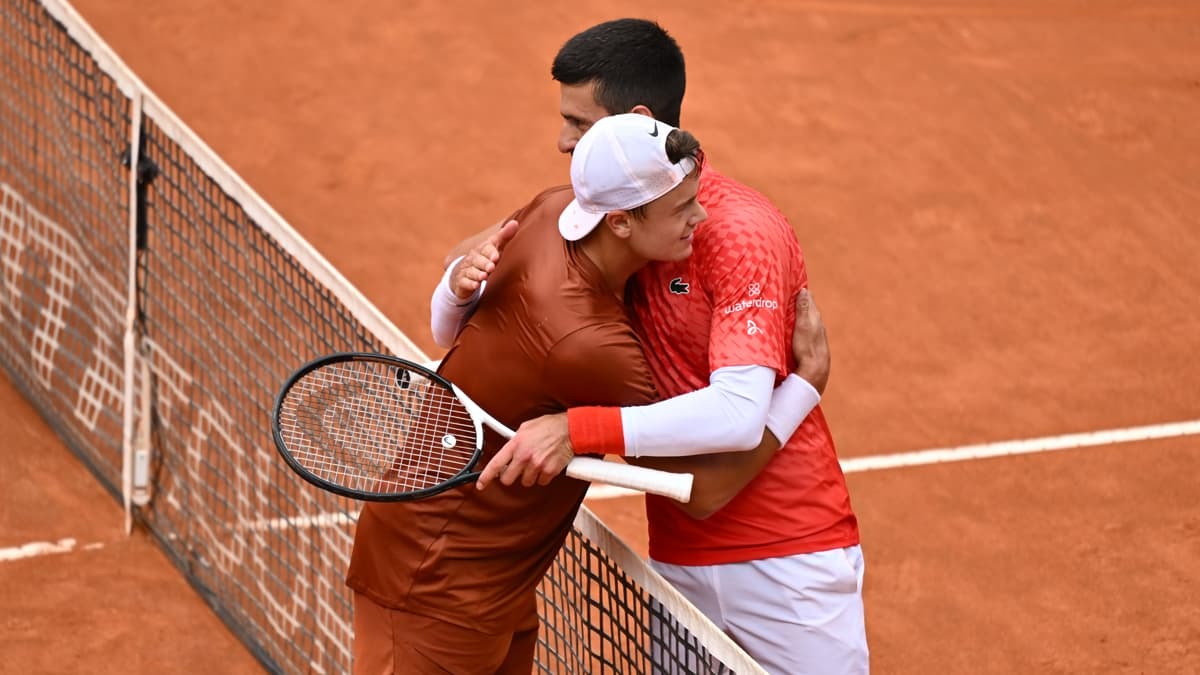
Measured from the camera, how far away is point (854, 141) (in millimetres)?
8703

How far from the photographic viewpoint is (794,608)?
3.48 meters

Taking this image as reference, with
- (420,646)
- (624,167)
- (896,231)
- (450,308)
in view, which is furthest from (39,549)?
(896,231)

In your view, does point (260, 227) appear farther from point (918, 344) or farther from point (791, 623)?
point (918, 344)

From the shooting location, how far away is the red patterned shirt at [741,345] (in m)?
3.24

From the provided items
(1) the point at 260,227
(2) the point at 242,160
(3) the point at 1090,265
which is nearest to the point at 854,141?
(3) the point at 1090,265

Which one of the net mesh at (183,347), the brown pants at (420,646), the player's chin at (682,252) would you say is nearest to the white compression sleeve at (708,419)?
the player's chin at (682,252)

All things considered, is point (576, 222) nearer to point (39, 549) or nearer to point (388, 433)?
point (388, 433)

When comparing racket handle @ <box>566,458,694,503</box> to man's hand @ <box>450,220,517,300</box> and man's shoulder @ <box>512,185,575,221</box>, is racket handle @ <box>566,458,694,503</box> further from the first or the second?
man's shoulder @ <box>512,185,575,221</box>

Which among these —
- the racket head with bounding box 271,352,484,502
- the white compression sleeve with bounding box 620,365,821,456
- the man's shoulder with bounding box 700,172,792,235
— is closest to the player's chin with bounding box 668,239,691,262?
the man's shoulder with bounding box 700,172,792,235

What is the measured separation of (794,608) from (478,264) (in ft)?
3.19

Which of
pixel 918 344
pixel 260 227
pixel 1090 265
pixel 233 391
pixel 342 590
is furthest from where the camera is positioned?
pixel 1090 265

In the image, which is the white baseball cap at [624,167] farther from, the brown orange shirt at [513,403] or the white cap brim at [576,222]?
the brown orange shirt at [513,403]

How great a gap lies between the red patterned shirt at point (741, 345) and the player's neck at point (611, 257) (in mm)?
143

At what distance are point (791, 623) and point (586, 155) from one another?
1074mm
